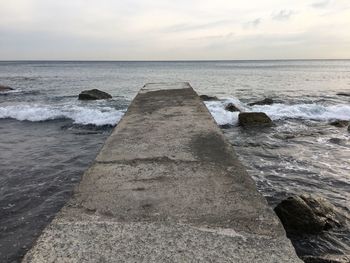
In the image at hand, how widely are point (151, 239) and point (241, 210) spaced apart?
83 centimetres

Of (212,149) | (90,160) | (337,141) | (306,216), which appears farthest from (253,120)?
(212,149)

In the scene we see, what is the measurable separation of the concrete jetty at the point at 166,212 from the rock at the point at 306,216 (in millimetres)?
1226

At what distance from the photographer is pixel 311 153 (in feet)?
29.1

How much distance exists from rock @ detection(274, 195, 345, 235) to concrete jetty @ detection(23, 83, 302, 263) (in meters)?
1.23

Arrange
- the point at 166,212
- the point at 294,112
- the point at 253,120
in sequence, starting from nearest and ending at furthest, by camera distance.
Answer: the point at 166,212
the point at 253,120
the point at 294,112

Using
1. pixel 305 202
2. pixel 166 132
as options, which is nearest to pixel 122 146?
pixel 166 132

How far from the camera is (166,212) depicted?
2957 mm

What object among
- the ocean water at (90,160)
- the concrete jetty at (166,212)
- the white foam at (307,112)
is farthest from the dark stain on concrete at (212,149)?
the white foam at (307,112)

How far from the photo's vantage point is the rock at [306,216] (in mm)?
4725

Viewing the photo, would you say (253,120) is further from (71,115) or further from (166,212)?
(166,212)

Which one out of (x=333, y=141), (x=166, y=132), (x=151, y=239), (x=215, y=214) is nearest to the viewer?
(x=151, y=239)

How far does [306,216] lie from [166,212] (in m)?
2.57

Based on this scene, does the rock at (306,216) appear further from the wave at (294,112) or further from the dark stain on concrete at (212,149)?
the wave at (294,112)

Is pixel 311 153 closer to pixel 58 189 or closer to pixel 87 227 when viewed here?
pixel 58 189
